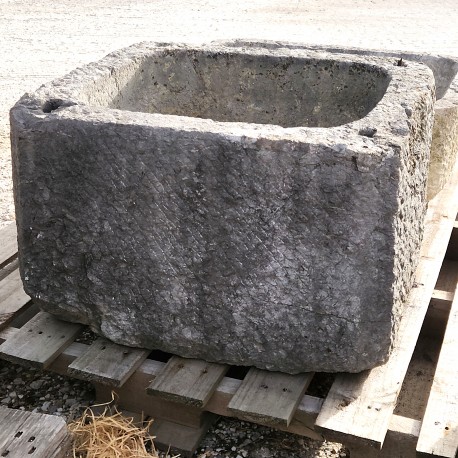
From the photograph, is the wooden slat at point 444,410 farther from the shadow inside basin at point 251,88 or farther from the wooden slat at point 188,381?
the shadow inside basin at point 251,88

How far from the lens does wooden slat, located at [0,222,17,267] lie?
307 cm

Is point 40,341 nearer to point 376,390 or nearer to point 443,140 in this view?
point 376,390

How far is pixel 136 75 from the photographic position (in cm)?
292

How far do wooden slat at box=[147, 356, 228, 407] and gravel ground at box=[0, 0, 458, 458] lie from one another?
1.76 metres

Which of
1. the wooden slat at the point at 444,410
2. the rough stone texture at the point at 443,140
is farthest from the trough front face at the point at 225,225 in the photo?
the rough stone texture at the point at 443,140

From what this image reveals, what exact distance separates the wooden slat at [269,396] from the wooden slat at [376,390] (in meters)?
0.10

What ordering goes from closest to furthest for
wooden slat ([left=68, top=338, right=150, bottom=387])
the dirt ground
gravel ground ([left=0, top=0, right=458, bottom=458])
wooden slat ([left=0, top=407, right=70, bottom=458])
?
wooden slat ([left=0, top=407, right=70, bottom=458]) → wooden slat ([left=68, top=338, right=150, bottom=387]) → gravel ground ([left=0, top=0, right=458, bottom=458]) → the dirt ground

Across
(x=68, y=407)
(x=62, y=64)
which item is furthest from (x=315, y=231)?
(x=62, y=64)

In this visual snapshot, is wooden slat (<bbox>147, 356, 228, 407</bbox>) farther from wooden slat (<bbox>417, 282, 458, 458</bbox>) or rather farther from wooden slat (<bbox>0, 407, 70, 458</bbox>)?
wooden slat (<bbox>417, 282, 458, 458</bbox>)

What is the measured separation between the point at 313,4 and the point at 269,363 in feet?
24.4

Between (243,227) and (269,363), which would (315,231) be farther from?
(269,363)

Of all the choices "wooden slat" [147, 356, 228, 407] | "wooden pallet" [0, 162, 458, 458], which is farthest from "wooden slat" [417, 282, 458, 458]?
"wooden slat" [147, 356, 228, 407]

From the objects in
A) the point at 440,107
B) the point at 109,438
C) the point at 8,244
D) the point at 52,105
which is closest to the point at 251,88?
the point at 440,107

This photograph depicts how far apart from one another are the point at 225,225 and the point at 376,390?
65cm
